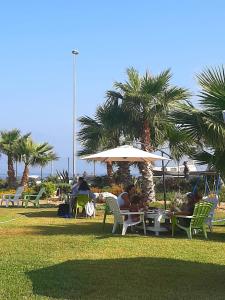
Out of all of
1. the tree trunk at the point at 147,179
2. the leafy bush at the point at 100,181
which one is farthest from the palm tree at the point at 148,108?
the leafy bush at the point at 100,181

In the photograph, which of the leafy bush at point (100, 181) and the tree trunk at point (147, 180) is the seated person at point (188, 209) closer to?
the tree trunk at point (147, 180)

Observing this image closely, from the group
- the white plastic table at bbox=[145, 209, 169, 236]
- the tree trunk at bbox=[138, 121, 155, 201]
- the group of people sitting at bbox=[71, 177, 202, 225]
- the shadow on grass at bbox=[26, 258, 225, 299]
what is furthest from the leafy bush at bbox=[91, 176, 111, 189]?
the shadow on grass at bbox=[26, 258, 225, 299]

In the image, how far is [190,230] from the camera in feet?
38.7

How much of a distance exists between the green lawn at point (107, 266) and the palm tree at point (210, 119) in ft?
6.07

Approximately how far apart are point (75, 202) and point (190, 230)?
617cm

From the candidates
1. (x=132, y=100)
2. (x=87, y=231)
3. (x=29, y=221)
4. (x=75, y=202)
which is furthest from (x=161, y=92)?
(x=87, y=231)

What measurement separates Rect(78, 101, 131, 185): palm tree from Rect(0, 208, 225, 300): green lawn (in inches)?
474

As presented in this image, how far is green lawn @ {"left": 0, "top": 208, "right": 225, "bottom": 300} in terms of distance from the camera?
21.5ft

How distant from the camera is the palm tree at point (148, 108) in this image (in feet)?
75.0

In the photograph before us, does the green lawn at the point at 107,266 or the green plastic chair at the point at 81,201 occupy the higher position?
the green plastic chair at the point at 81,201

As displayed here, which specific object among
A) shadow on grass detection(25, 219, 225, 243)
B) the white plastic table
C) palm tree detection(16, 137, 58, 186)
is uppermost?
palm tree detection(16, 137, 58, 186)

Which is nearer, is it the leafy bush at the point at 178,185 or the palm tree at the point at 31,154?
the leafy bush at the point at 178,185

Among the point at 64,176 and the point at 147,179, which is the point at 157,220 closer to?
the point at 147,179

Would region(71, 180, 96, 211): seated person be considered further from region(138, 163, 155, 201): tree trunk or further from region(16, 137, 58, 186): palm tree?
region(16, 137, 58, 186): palm tree
